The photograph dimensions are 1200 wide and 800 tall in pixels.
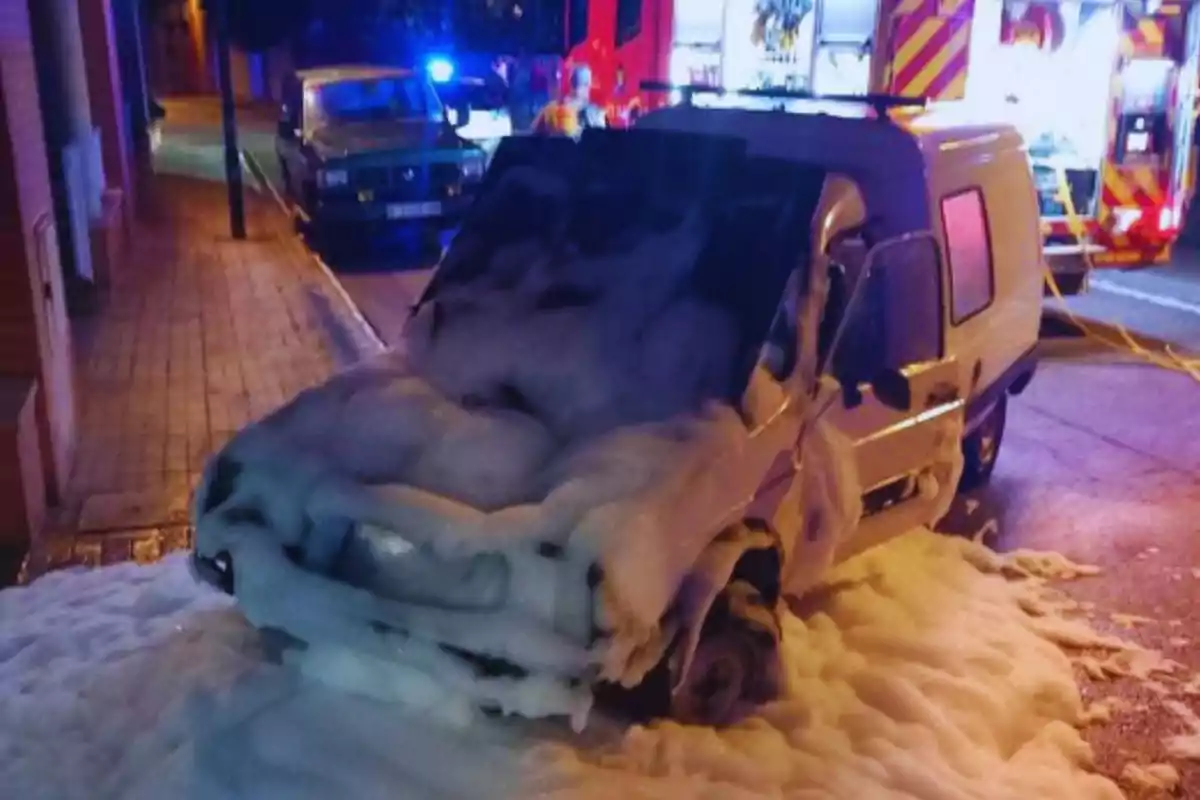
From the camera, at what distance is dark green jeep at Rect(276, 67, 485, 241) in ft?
46.9

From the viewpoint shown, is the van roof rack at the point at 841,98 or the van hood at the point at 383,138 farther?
the van hood at the point at 383,138

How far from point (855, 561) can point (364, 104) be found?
1113cm

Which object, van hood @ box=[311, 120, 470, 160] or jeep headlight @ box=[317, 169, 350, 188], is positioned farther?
van hood @ box=[311, 120, 470, 160]

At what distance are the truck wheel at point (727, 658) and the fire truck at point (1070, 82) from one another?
23.7ft

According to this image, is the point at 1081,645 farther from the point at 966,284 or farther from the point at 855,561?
the point at 966,284

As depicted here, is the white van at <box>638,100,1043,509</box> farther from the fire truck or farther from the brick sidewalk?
the fire truck

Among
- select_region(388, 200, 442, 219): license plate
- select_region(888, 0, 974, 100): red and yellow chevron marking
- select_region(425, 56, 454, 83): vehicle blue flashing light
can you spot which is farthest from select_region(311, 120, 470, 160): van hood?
select_region(888, 0, 974, 100): red and yellow chevron marking

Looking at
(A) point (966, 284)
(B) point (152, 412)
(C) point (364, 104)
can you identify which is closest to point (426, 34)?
(C) point (364, 104)

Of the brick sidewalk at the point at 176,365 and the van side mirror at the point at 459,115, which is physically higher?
the van side mirror at the point at 459,115

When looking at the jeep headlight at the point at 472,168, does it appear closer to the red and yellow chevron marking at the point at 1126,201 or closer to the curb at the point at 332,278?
the curb at the point at 332,278

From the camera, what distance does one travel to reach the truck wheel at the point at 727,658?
4.55 meters

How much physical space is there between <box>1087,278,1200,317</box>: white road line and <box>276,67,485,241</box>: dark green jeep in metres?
7.17

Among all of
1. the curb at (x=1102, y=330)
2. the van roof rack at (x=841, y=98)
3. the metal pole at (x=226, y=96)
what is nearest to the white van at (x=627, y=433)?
the van roof rack at (x=841, y=98)

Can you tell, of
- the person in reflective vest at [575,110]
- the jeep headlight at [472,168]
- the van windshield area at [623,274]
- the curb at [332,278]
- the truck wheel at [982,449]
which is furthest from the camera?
the jeep headlight at [472,168]
